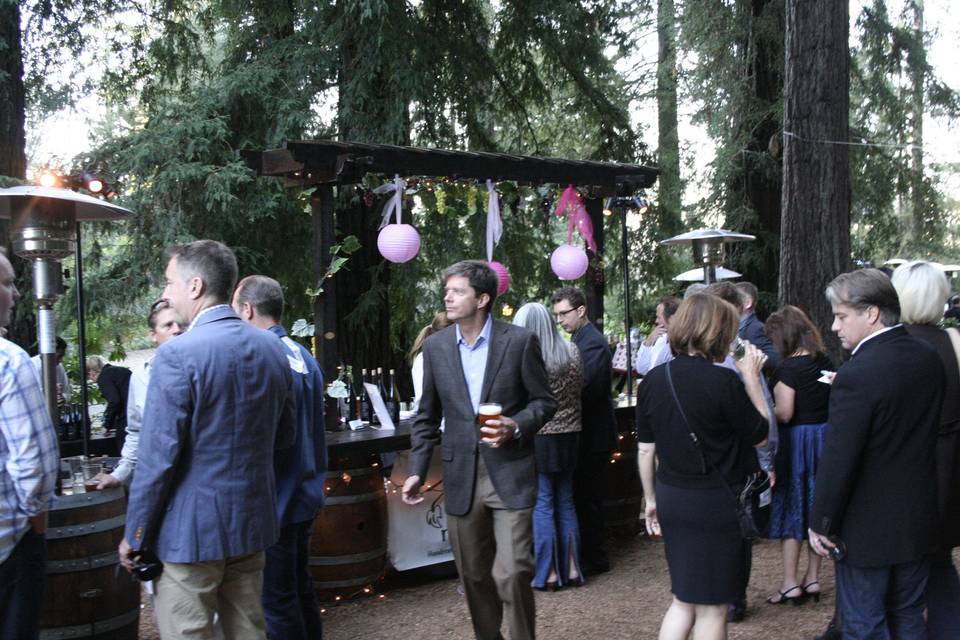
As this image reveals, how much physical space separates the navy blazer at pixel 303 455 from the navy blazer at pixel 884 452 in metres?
2.11

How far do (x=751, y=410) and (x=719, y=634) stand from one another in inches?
34.7

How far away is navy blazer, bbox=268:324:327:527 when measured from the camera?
3.81 m

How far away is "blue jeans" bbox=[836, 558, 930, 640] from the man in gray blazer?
7.13ft

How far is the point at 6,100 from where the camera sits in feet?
29.6

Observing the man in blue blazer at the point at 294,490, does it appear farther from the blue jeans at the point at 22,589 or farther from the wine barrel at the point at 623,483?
the wine barrel at the point at 623,483

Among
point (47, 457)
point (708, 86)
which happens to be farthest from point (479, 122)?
point (47, 457)

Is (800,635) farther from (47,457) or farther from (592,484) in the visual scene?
(47,457)

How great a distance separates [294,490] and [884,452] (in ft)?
7.76

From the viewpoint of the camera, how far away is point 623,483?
6.66 m

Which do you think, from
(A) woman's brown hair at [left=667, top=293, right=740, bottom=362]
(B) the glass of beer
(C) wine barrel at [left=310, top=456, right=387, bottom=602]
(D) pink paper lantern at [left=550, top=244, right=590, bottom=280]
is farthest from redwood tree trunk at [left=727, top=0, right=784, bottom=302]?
(B) the glass of beer

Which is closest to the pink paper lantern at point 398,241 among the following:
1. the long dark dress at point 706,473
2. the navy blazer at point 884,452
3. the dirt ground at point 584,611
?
the dirt ground at point 584,611

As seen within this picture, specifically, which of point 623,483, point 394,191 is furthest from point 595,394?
Result: point 394,191

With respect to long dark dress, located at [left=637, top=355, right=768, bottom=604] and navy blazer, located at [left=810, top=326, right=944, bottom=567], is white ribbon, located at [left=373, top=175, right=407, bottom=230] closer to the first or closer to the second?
long dark dress, located at [left=637, top=355, right=768, bottom=604]

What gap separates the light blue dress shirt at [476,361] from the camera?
3975 mm
